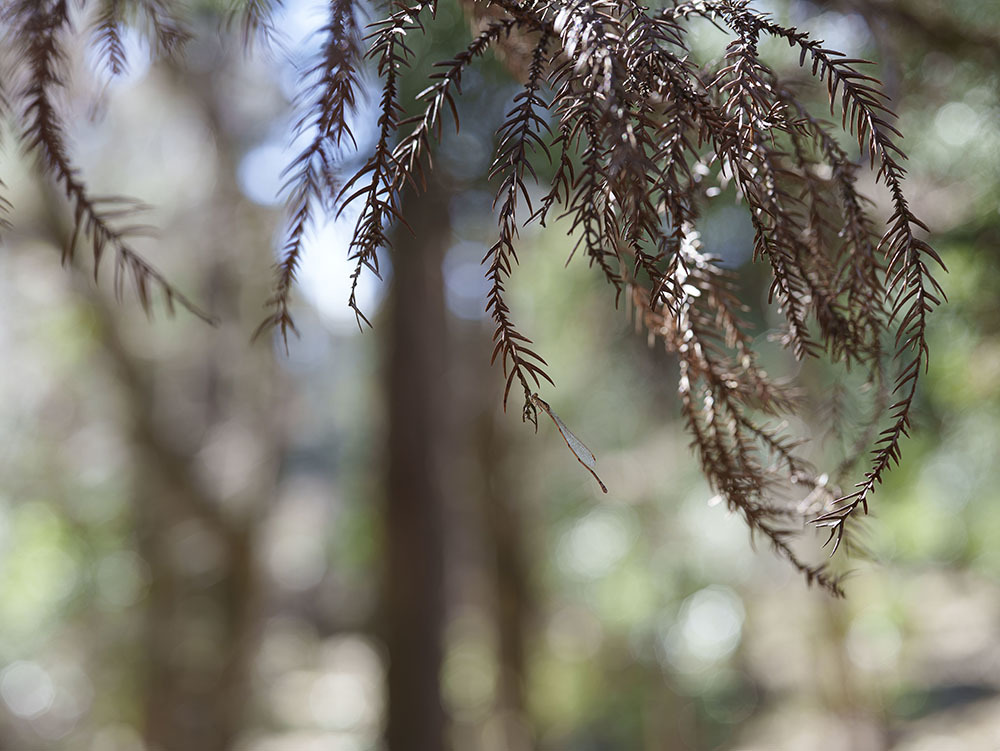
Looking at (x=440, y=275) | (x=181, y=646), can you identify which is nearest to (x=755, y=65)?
(x=440, y=275)

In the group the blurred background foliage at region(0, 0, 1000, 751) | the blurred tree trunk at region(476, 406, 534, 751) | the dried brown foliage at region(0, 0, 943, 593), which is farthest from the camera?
the blurred tree trunk at region(476, 406, 534, 751)

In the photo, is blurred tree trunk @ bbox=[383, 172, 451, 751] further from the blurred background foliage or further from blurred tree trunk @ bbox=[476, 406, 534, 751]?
blurred tree trunk @ bbox=[476, 406, 534, 751]

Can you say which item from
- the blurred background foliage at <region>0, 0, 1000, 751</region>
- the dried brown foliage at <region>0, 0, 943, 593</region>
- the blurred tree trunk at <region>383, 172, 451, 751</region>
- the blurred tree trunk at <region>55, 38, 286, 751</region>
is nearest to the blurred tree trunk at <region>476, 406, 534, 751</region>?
the blurred background foliage at <region>0, 0, 1000, 751</region>

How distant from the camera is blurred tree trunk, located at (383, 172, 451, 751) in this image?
3.83 metres

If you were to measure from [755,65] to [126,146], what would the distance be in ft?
23.9

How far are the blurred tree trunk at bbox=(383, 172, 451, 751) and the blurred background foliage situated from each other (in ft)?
0.07

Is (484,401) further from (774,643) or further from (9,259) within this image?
(774,643)

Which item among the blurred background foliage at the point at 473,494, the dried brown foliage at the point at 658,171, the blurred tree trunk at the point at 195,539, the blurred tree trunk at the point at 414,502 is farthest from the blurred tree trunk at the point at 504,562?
the dried brown foliage at the point at 658,171

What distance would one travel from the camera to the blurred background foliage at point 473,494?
8.54 feet

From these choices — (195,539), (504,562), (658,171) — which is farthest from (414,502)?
(658,171)

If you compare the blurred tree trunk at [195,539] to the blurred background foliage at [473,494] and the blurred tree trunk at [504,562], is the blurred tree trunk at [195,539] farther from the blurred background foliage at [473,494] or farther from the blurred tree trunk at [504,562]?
the blurred tree trunk at [504,562]

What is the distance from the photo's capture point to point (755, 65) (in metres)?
0.79

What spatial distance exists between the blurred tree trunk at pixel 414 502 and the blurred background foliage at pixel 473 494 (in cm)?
2

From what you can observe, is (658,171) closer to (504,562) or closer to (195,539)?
(195,539)
